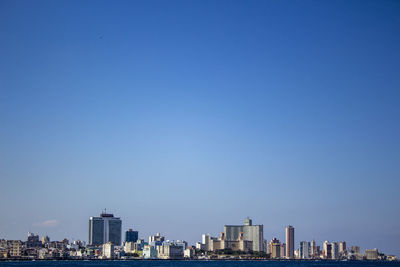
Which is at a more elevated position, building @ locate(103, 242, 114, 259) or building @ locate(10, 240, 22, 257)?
building @ locate(10, 240, 22, 257)

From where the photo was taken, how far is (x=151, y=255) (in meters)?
199

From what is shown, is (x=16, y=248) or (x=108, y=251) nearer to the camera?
(x=16, y=248)

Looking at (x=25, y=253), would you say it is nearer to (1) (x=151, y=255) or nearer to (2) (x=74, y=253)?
(2) (x=74, y=253)

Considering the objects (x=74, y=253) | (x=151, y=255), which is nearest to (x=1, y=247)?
(x=74, y=253)

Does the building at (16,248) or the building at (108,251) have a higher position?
the building at (16,248)

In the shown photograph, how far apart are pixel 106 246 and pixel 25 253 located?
3470 centimetres

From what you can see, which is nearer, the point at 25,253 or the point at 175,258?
the point at 25,253

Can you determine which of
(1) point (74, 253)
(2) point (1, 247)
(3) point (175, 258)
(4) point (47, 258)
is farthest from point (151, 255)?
(2) point (1, 247)

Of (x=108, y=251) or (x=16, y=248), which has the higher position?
(x=16, y=248)

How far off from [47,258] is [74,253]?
2321 cm

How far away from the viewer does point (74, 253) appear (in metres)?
193

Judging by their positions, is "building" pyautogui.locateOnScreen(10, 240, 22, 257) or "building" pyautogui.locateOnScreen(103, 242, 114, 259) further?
"building" pyautogui.locateOnScreen(103, 242, 114, 259)

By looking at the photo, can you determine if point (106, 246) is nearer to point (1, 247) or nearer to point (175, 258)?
point (175, 258)

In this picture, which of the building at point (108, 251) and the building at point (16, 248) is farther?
the building at point (108, 251)
